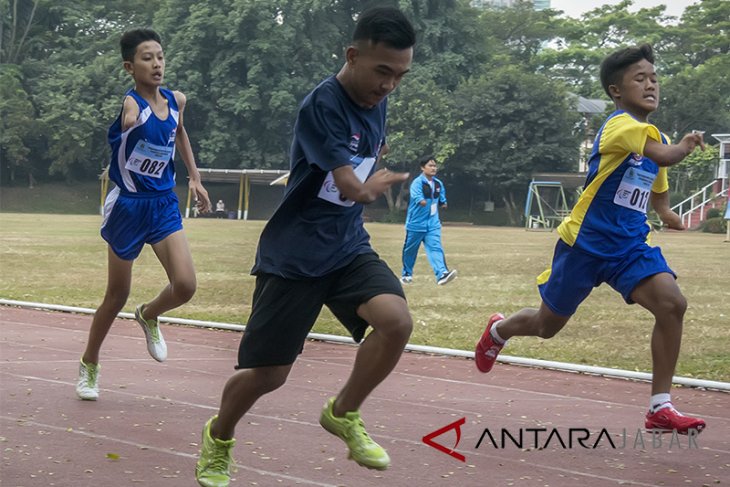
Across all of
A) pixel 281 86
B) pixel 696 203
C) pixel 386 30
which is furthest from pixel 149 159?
pixel 281 86

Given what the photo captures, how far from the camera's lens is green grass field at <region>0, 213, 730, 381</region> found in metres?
9.98

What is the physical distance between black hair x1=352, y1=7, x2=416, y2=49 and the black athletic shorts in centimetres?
89

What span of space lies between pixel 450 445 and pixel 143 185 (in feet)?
8.90

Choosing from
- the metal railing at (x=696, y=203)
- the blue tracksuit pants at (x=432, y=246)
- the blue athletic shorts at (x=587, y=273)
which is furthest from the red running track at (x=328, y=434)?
the metal railing at (x=696, y=203)

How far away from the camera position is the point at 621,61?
6191 millimetres

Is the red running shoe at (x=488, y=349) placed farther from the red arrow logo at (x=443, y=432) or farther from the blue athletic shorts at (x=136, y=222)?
the blue athletic shorts at (x=136, y=222)

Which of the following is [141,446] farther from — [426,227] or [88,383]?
[426,227]

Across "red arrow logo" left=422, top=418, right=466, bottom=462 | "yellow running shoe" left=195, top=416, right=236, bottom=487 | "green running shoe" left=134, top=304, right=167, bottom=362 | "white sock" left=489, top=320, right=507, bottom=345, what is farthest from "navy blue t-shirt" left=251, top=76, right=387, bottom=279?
"green running shoe" left=134, top=304, right=167, bottom=362

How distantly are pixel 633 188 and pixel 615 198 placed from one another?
0.11 m

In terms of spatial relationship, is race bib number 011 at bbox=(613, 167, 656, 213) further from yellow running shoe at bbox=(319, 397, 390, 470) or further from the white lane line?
the white lane line

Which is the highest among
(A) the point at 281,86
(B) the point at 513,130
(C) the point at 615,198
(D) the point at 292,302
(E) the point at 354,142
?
(A) the point at 281,86

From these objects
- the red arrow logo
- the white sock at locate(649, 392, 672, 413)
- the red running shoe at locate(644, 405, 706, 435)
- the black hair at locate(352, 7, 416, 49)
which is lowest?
the red arrow logo

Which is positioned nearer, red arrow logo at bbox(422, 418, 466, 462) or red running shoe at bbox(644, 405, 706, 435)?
red arrow logo at bbox(422, 418, 466, 462)

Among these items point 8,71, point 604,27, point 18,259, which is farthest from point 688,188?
point 18,259
